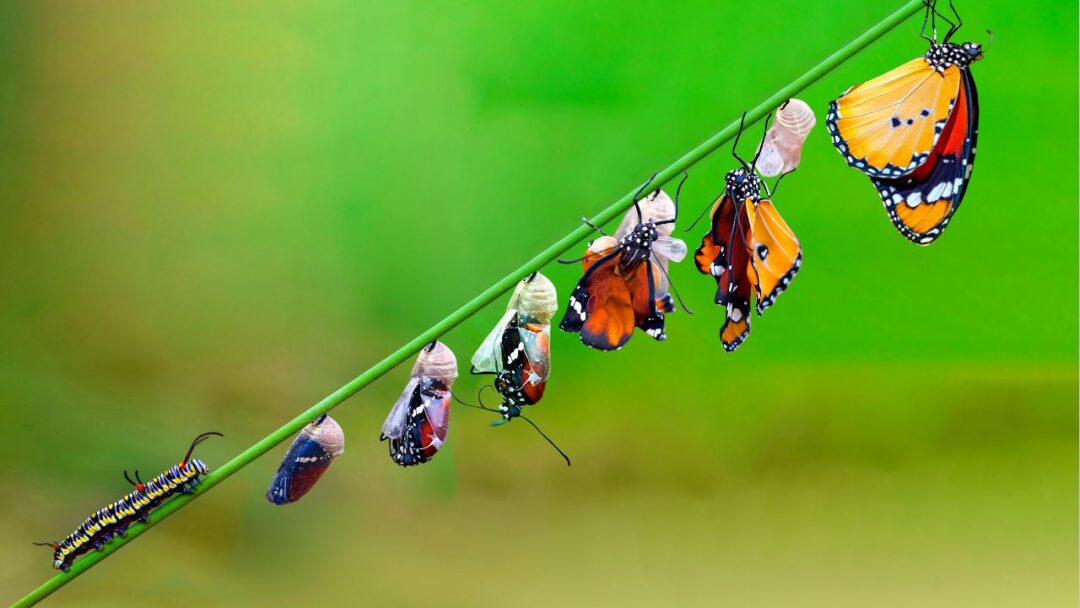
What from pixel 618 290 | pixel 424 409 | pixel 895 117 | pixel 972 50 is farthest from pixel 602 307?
pixel 972 50

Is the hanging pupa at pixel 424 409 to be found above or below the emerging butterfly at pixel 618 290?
below

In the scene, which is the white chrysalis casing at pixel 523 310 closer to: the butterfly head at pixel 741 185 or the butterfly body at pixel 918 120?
the butterfly head at pixel 741 185

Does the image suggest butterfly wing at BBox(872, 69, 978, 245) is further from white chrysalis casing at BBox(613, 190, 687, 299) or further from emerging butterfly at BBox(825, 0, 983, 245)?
white chrysalis casing at BBox(613, 190, 687, 299)

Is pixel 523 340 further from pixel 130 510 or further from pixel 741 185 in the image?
pixel 130 510

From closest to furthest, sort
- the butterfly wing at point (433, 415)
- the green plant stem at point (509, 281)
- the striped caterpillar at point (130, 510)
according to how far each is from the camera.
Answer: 1. the green plant stem at point (509, 281)
2. the striped caterpillar at point (130, 510)
3. the butterfly wing at point (433, 415)

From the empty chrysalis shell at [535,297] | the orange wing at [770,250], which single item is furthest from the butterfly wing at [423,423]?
the orange wing at [770,250]

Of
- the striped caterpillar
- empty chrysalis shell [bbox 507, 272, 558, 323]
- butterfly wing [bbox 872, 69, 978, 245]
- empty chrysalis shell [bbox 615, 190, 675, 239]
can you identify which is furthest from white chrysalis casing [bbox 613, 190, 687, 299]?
the striped caterpillar

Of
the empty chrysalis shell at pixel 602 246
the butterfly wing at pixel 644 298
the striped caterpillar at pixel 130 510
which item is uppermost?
the empty chrysalis shell at pixel 602 246
